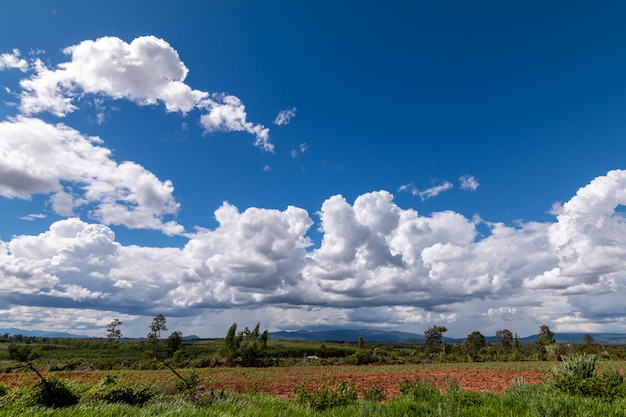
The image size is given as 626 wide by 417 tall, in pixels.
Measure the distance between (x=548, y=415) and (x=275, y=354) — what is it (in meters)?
102

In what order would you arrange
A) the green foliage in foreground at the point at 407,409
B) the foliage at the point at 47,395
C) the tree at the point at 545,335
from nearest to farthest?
the green foliage in foreground at the point at 407,409 → the foliage at the point at 47,395 → the tree at the point at 545,335

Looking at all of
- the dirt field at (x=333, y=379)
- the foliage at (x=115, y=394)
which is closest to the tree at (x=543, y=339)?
the dirt field at (x=333, y=379)

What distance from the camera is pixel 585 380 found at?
480 inches

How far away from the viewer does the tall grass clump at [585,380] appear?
36.8 feet

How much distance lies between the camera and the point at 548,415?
7227 mm

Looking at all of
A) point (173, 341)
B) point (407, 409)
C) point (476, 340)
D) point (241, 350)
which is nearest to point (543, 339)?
point (476, 340)

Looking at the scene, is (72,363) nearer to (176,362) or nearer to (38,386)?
(176,362)

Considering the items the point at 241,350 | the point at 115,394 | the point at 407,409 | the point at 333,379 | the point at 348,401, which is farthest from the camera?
the point at 241,350

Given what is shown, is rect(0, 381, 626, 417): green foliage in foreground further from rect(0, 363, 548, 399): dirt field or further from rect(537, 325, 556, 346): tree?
rect(537, 325, 556, 346): tree

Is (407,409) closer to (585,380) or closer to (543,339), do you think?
(585,380)

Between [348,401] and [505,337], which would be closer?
[348,401]

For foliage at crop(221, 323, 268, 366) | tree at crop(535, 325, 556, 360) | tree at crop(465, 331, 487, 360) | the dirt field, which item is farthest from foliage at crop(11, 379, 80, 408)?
tree at crop(465, 331, 487, 360)

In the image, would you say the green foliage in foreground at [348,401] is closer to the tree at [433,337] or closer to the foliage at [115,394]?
the foliage at [115,394]

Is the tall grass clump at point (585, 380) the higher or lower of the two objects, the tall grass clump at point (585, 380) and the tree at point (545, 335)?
the higher
